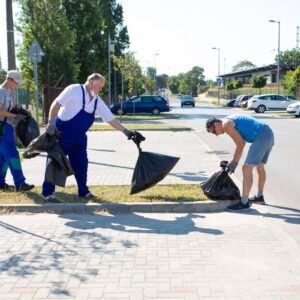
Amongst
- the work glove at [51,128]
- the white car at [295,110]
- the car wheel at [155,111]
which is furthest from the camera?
the car wheel at [155,111]

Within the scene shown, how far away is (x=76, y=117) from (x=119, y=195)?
1.37 meters

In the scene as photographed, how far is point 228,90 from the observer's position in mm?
96125

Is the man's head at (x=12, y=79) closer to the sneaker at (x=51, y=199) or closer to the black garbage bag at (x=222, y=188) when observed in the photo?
the sneaker at (x=51, y=199)

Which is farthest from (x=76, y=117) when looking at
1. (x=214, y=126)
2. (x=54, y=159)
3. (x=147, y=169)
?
(x=214, y=126)

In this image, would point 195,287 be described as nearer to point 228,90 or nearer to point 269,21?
point 269,21

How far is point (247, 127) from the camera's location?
6.82m

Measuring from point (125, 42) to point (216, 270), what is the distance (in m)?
55.2

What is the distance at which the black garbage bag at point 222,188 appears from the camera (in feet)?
23.2

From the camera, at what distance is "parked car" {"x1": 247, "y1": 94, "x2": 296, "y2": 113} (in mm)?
41062

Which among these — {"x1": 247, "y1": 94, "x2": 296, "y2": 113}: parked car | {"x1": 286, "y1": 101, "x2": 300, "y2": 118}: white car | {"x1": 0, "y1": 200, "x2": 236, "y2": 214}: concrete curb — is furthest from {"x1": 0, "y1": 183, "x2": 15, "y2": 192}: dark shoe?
{"x1": 247, "y1": 94, "x2": 296, "y2": 113}: parked car

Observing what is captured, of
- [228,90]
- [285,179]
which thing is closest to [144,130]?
[285,179]

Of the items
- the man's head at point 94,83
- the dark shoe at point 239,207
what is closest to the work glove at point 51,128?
the man's head at point 94,83

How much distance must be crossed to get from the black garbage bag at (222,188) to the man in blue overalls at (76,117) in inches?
53.6

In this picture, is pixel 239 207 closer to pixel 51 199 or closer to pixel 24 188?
pixel 51 199
